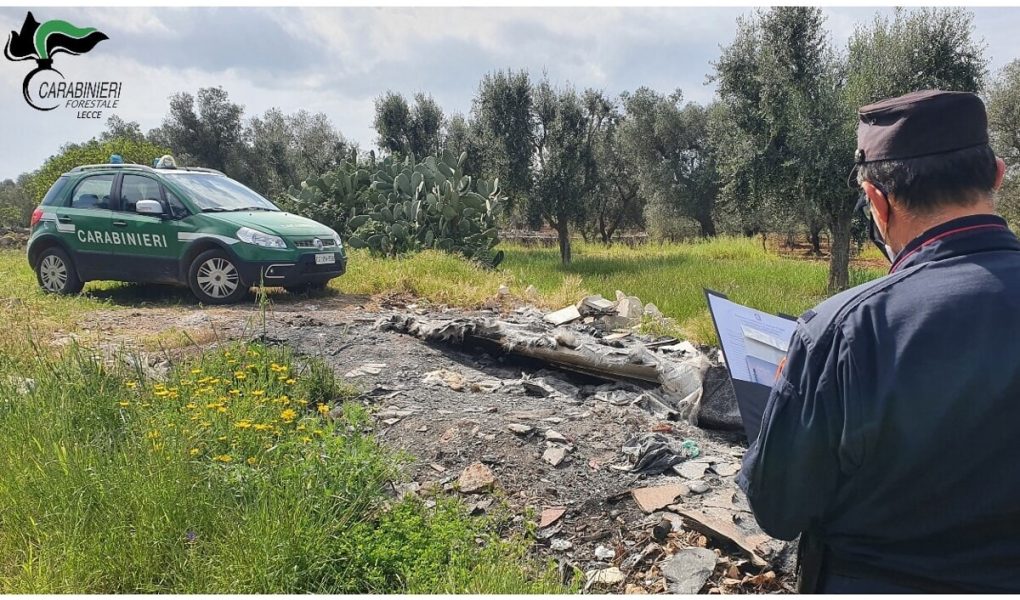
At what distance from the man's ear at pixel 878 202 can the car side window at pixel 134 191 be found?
9.07 metres

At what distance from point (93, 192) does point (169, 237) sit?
4.84 ft

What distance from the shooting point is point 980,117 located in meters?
1.42

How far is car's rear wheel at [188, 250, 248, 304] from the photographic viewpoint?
27.3 ft

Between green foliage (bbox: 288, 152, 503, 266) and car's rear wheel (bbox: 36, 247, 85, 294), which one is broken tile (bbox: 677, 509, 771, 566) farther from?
green foliage (bbox: 288, 152, 503, 266)

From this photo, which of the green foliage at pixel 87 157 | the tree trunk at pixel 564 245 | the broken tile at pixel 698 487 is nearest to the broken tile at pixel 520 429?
the broken tile at pixel 698 487

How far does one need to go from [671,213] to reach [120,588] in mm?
29912

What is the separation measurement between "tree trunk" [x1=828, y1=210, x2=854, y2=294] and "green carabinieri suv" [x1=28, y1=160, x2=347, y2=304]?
11627mm

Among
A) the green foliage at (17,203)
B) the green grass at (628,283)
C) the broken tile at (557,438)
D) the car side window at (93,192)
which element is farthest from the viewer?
the green foliage at (17,203)

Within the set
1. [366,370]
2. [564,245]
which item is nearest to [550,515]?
[366,370]

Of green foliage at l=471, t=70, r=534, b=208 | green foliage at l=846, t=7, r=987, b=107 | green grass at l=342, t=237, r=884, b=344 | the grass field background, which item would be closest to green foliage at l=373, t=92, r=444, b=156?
green foliage at l=471, t=70, r=534, b=208

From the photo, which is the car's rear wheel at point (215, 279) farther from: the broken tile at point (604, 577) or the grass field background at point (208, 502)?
the broken tile at point (604, 577)

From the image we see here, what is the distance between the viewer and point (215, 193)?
29.3 ft

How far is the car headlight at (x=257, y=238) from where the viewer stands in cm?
820

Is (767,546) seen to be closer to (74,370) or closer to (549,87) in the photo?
(74,370)
